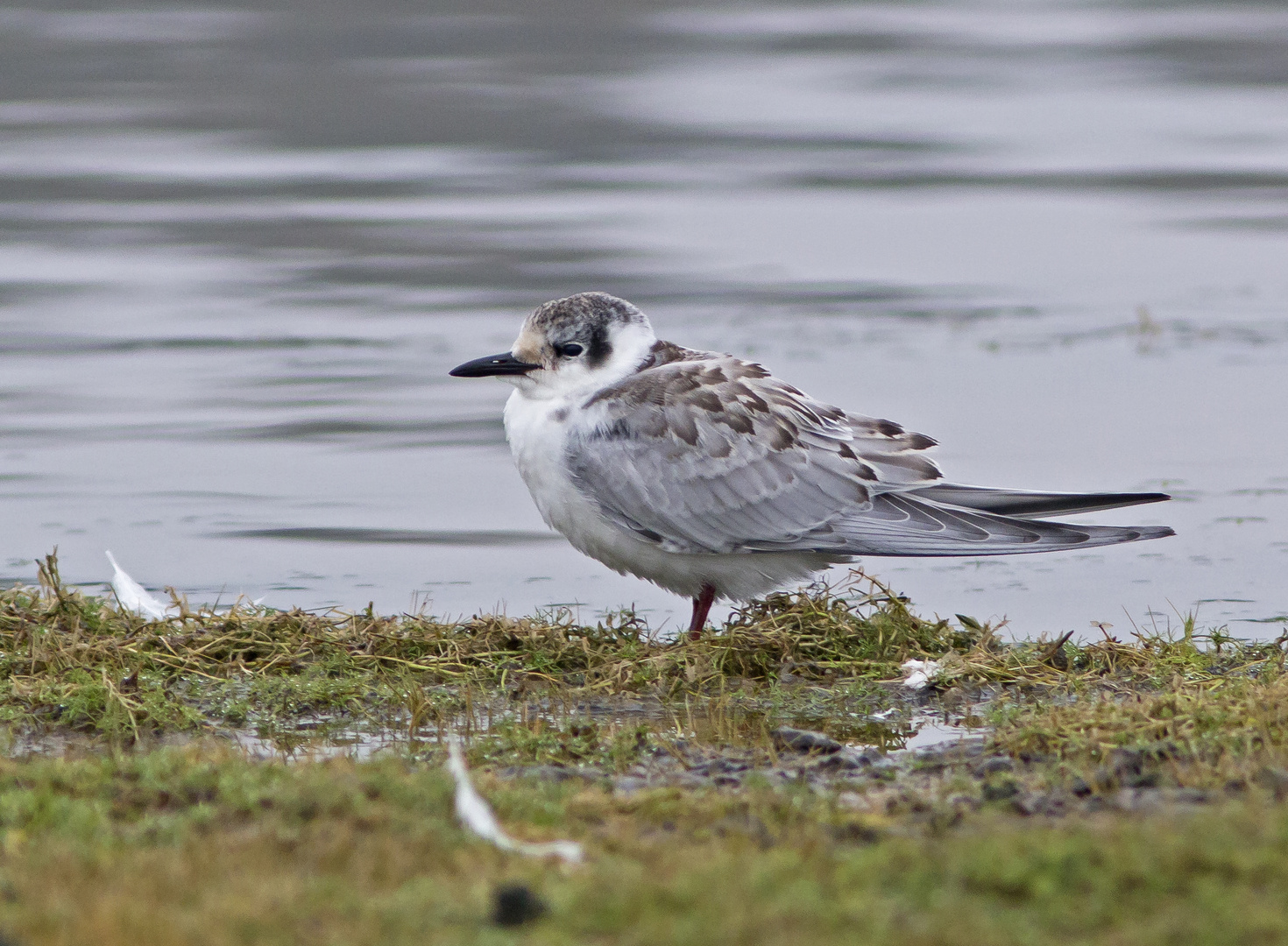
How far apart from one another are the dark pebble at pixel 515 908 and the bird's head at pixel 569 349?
4355mm

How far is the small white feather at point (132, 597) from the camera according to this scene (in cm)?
848

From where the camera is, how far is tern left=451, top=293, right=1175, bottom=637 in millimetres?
8102

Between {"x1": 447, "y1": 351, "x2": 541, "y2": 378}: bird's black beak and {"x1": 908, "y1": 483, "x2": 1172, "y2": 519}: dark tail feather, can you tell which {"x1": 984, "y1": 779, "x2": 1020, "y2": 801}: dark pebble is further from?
{"x1": 447, "y1": 351, "x2": 541, "y2": 378}: bird's black beak

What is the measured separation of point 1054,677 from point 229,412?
282 inches

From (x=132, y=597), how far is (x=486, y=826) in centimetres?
428

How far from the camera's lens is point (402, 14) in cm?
3616

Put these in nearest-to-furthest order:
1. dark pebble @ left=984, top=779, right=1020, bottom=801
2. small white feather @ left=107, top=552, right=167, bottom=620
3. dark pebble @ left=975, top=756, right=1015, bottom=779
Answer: dark pebble @ left=984, top=779, right=1020, bottom=801, dark pebble @ left=975, top=756, right=1015, bottom=779, small white feather @ left=107, top=552, right=167, bottom=620

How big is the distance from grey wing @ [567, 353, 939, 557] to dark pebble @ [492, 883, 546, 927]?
13.2 feet

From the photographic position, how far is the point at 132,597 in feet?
28.5

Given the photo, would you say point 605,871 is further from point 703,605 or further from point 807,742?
point 703,605

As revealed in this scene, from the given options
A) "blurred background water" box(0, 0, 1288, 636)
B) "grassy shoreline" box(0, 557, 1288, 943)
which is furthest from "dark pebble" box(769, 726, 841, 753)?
"blurred background water" box(0, 0, 1288, 636)

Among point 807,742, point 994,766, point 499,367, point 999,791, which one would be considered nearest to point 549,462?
point 499,367

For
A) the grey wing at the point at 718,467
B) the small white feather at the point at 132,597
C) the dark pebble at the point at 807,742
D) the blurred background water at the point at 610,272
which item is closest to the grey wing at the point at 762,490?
the grey wing at the point at 718,467

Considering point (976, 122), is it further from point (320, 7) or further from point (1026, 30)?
point (320, 7)
